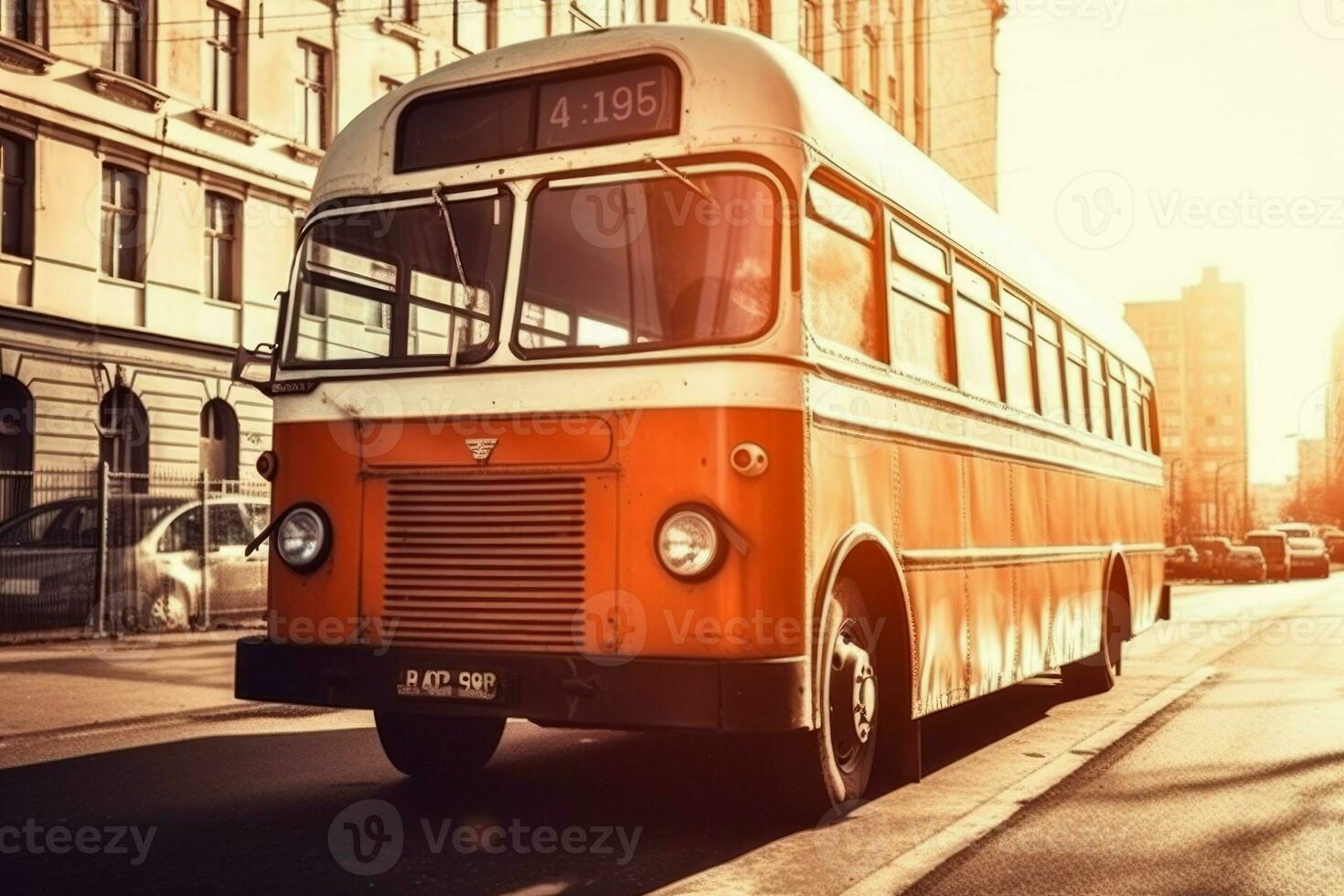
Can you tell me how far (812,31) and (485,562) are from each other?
4421 centimetres

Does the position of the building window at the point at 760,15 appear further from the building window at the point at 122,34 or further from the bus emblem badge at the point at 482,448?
the bus emblem badge at the point at 482,448

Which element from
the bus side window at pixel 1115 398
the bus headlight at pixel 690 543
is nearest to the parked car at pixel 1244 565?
the bus side window at pixel 1115 398

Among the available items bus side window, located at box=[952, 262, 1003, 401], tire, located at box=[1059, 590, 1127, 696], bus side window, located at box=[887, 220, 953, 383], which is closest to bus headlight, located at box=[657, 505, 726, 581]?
bus side window, located at box=[887, 220, 953, 383]

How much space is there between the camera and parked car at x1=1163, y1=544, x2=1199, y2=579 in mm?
55562

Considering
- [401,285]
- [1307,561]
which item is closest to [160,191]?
[401,285]

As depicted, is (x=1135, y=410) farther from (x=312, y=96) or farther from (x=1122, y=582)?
(x=312, y=96)

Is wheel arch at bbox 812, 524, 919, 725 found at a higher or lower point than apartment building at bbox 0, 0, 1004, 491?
lower

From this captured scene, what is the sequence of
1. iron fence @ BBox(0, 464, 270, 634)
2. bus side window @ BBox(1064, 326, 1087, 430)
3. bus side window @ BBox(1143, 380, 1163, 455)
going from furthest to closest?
iron fence @ BBox(0, 464, 270, 634) → bus side window @ BBox(1143, 380, 1163, 455) → bus side window @ BBox(1064, 326, 1087, 430)

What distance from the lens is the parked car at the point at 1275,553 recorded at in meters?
57.2

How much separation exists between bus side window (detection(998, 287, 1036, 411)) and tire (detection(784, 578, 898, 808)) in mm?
2850

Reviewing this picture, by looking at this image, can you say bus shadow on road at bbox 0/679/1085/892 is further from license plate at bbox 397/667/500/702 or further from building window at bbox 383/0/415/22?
building window at bbox 383/0/415/22

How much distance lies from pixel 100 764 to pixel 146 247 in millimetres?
20007

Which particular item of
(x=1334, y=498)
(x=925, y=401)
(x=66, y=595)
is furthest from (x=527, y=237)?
(x=1334, y=498)

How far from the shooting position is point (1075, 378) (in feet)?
39.4
